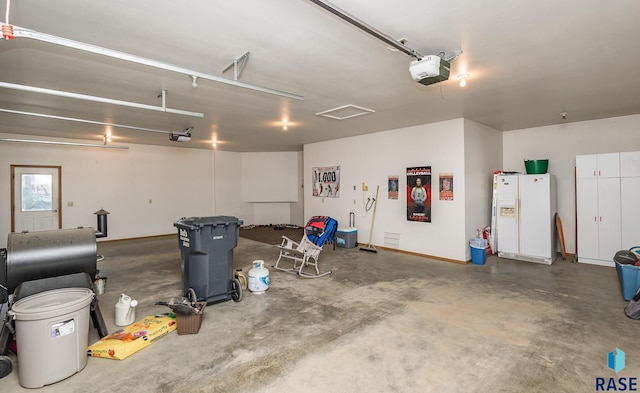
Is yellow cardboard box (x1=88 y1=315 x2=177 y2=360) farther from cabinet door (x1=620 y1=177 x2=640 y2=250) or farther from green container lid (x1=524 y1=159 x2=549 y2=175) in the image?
cabinet door (x1=620 y1=177 x2=640 y2=250)

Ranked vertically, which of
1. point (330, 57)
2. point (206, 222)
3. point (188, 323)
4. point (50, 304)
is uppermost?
point (330, 57)

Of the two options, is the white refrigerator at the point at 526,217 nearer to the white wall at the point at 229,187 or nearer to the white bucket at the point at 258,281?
the white bucket at the point at 258,281

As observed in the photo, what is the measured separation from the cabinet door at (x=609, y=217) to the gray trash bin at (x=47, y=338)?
8.00m

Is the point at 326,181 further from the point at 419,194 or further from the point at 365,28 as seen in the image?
the point at 365,28

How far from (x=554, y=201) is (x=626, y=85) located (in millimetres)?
2829

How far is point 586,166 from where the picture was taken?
5867 millimetres

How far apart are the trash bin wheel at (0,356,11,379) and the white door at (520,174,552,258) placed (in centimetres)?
770

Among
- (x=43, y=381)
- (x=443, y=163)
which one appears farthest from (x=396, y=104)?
(x=43, y=381)

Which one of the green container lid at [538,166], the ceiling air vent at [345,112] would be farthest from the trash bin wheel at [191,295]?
the green container lid at [538,166]

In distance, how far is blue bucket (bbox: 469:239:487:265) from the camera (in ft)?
19.5

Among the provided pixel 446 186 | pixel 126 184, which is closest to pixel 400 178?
pixel 446 186

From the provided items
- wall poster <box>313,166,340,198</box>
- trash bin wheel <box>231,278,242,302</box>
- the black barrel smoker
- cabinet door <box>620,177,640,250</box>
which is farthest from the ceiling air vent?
cabinet door <box>620,177,640,250</box>

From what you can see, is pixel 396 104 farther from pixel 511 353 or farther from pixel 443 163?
pixel 511 353

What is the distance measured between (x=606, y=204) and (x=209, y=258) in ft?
23.2
